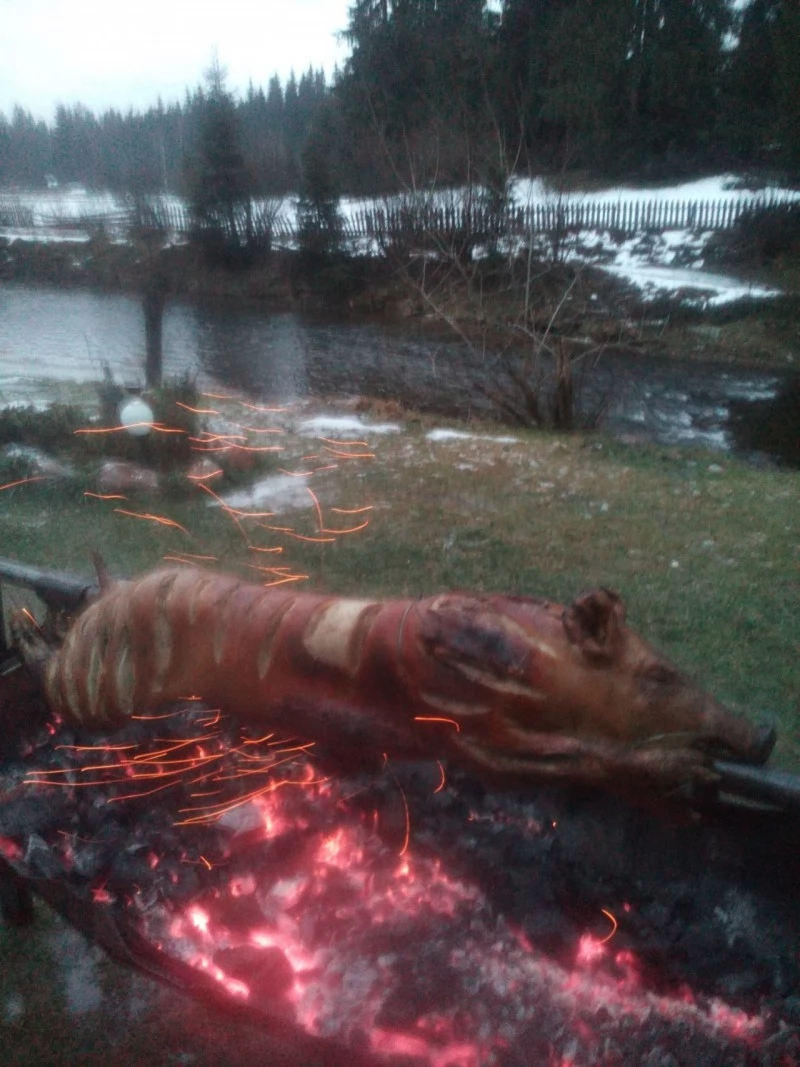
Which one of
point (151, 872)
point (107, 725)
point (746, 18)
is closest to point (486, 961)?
point (151, 872)

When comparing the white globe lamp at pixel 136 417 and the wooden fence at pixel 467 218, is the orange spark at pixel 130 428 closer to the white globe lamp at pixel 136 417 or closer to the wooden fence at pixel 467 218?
the white globe lamp at pixel 136 417

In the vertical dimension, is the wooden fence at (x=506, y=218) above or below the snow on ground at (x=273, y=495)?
above

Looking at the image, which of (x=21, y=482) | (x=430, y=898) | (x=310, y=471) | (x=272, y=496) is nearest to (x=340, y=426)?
(x=310, y=471)

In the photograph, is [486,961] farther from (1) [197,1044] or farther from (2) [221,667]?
(2) [221,667]

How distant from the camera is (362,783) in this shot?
5.82 feet

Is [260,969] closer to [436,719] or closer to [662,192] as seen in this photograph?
[436,719]

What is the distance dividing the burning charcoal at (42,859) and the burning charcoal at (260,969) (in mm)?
421

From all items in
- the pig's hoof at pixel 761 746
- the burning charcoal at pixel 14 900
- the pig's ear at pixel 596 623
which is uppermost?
the pig's ear at pixel 596 623

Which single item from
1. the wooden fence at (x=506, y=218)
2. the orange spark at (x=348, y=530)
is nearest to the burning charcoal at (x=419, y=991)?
the orange spark at (x=348, y=530)

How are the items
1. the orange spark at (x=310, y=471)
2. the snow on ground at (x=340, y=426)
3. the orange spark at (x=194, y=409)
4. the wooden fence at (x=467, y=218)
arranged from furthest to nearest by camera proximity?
the snow on ground at (x=340, y=426) → the orange spark at (x=194, y=409) → the orange spark at (x=310, y=471) → the wooden fence at (x=467, y=218)

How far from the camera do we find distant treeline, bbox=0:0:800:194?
2.84 meters

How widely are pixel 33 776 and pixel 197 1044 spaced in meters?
0.81

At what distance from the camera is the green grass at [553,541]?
2217 mm

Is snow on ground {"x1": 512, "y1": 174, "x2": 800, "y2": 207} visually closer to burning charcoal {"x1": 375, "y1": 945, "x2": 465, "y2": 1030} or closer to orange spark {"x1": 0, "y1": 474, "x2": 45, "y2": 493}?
orange spark {"x1": 0, "y1": 474, "x2": 45, "y2": 493}
